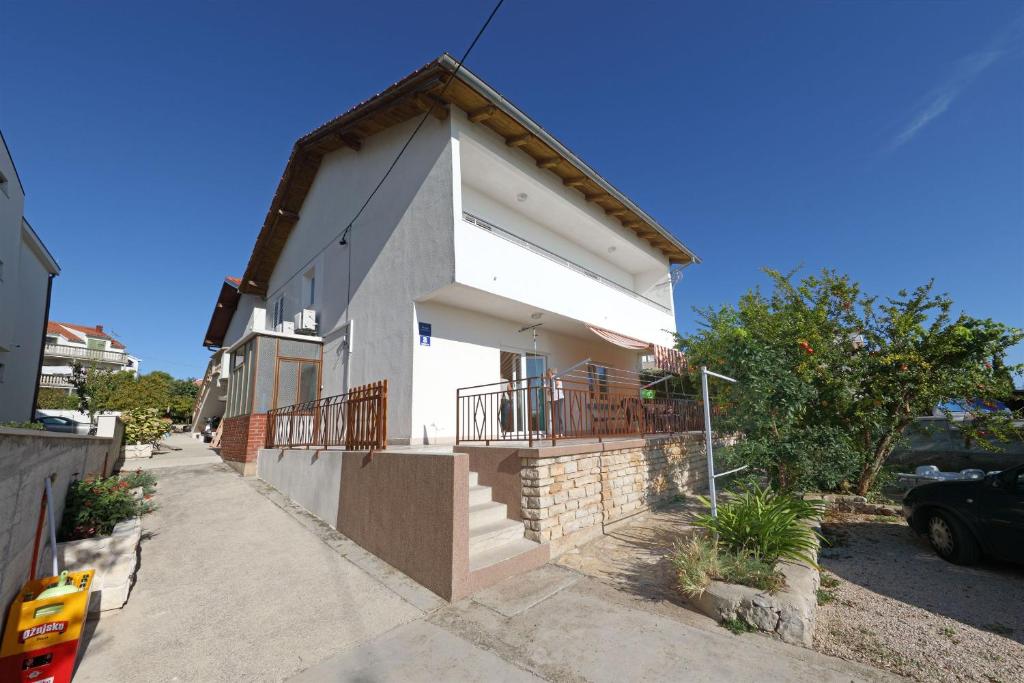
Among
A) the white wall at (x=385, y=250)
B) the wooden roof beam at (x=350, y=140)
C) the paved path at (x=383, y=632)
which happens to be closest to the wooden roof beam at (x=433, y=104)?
the white wall at (x=385, y=250)

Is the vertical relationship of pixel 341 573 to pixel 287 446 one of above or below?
below

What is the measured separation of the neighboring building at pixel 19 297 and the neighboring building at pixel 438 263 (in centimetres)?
736

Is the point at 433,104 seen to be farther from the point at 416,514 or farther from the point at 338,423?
the point at 416,514

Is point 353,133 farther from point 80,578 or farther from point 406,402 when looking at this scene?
point 80,578

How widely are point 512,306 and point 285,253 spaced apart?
12.0m

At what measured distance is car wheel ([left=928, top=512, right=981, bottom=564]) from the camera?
571cm

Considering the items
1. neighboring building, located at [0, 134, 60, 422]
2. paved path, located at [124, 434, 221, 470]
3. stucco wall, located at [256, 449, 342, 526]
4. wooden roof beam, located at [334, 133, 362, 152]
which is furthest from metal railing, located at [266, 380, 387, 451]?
neighboring building, located at [0, 134, 60, 422]

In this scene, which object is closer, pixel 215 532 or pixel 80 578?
pixel 80 578

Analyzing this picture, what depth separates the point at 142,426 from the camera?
14.6 meters

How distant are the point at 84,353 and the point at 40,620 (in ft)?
219

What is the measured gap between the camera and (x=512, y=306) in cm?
1023

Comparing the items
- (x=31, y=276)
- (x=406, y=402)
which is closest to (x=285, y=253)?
(x=31, y=276)

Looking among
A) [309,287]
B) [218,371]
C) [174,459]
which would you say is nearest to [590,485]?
[309,287]

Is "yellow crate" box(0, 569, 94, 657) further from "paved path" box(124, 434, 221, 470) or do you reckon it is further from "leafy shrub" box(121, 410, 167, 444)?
"leafy shrub" box(121, 410, 167, 444)
